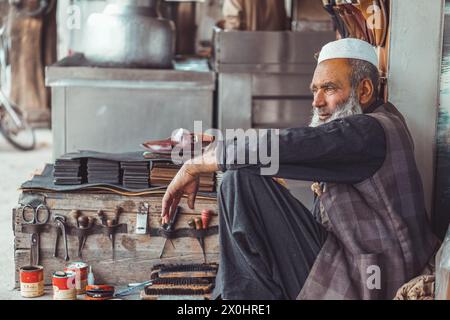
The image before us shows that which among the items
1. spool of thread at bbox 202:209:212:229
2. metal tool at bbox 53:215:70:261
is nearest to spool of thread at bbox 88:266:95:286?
metal tool at bbox 53:215:70:261

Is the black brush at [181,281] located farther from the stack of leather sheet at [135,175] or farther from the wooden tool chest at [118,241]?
the stack of leather sheet at [135,175]

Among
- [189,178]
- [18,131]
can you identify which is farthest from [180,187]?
[18,131]

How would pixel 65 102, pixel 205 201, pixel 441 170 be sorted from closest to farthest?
pixel 441 170, pixel 205 201, pixel 65 102

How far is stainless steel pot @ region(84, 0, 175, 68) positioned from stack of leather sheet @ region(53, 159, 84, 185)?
1.78 metres

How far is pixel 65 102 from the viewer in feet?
18.4

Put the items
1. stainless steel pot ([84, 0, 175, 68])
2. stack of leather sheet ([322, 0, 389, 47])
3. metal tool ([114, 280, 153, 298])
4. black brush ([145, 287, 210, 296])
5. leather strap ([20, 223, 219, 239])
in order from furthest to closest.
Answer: stainless steel pot ([84, 0, 175, 68])
leather strap ([20, 223, 219, 239])
metal tool ([114, 280, 153, 298])
stack of leather sheet ([322, 0, 389, 47])
black brush ([145, 287, 210, 296])

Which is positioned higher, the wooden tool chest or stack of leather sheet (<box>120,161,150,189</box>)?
stack of leather sheet (<box>120,161,150,189</box>)

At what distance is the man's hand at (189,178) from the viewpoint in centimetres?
316

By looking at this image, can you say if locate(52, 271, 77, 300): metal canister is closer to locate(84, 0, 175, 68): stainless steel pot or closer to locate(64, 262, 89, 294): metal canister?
locate(64, 262, 89, 294): metal canister

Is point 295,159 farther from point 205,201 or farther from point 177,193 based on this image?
point 205,201

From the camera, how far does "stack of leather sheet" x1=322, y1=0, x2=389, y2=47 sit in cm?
381

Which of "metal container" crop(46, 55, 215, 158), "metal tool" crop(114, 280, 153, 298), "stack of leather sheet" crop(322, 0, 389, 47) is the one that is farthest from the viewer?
"metal container" crop(46, 55, 215, 158)

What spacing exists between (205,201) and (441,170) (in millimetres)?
1199
